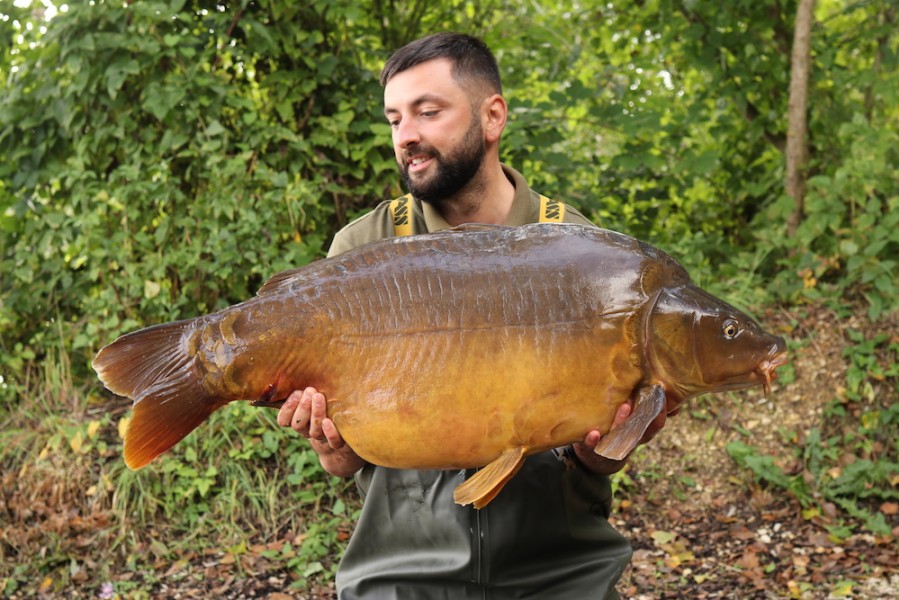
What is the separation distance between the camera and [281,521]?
4195mm

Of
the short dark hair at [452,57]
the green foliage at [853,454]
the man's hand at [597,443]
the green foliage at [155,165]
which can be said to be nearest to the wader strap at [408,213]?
the short dark hair at [452,57]

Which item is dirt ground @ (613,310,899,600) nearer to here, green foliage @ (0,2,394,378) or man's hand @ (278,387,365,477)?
green foliage @ (0,2,394,378)

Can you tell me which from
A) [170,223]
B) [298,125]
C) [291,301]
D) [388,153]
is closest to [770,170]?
[388,153]

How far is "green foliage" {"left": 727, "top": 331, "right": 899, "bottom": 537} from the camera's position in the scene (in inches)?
167

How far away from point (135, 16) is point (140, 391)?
325 cm

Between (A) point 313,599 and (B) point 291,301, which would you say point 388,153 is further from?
(B) point 291,301

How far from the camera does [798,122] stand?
18.0 feet

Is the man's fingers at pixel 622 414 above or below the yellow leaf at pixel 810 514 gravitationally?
above

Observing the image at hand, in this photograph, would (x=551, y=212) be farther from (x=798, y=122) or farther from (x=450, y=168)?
(x=798, y=122)

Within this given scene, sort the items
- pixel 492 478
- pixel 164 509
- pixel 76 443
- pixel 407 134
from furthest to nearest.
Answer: pixel 76 443
pixel 164 509
pixel 407 134
pixel 492 478

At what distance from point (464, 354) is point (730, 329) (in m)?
0.48

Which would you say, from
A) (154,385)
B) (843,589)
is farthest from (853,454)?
(154,385)

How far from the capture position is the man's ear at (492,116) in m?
2.52

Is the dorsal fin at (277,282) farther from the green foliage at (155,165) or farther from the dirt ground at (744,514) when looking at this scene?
the green foliage at (155,165)
